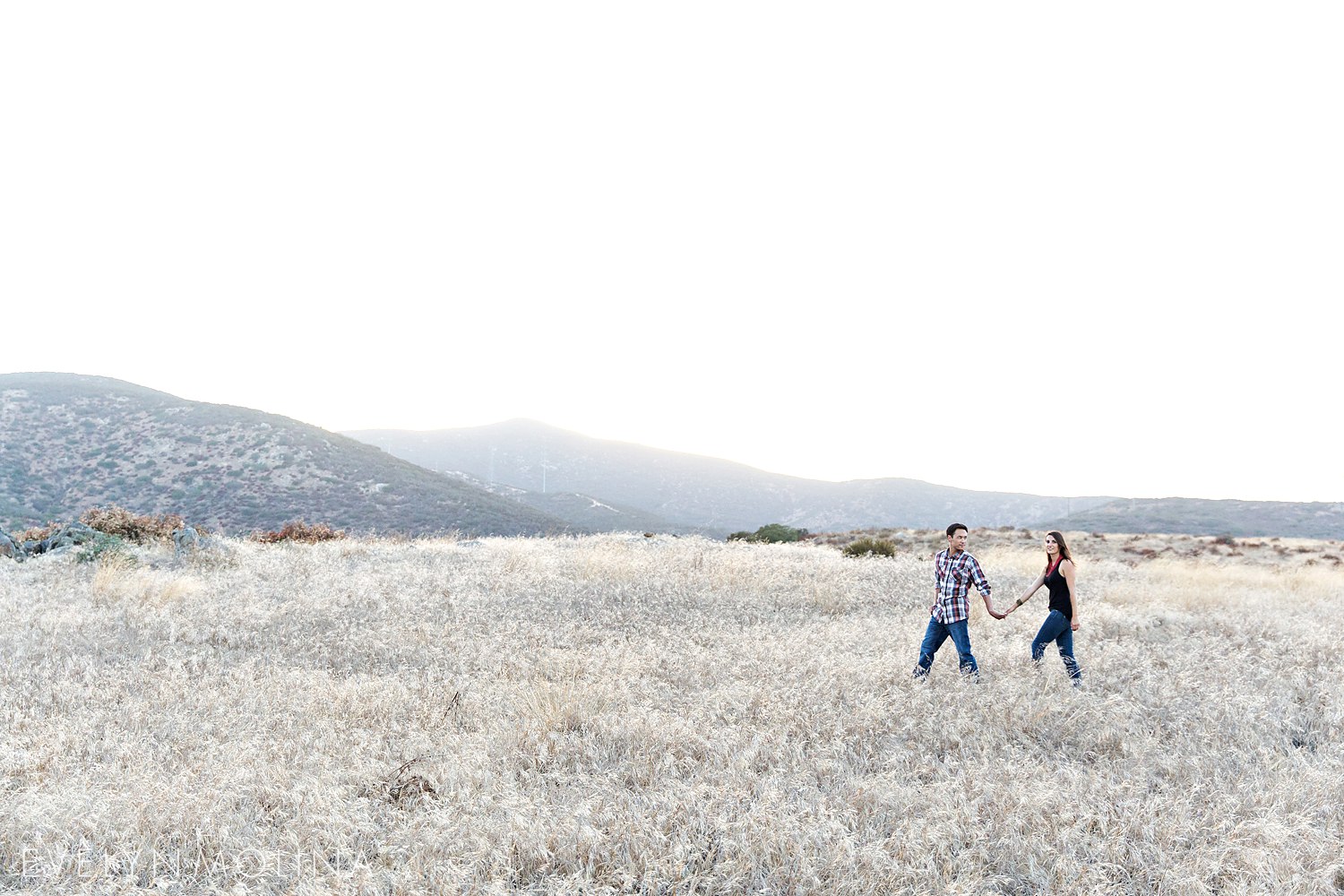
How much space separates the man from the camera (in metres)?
7.79

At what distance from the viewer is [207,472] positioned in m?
46.8

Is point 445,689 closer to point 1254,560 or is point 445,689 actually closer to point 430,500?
point 1254,560

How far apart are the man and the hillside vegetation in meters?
35.0

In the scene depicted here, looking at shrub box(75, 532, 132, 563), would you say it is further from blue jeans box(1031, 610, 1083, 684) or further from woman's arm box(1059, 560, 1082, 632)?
woman's arm box(1059, 560, 1082, 632)

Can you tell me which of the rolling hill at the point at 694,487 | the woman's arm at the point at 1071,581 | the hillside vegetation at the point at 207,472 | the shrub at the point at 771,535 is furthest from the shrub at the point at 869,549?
the rolling hill at the point at 694,487

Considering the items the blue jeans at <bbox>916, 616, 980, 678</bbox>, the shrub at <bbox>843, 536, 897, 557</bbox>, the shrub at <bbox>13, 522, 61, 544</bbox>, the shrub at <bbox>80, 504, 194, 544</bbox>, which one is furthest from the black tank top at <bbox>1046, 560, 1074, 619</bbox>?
the shrub at <bbox>13, 522, 61, 544</bbox>

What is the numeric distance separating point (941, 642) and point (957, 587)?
654mm

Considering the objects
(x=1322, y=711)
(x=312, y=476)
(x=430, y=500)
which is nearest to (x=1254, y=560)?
(x=1322, y=711)

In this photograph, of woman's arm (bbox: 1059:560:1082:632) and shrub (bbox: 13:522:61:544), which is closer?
woman's arm (bbox: 1059:560:1082:632)

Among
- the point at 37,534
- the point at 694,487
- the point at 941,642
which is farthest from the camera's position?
the point at 694,487

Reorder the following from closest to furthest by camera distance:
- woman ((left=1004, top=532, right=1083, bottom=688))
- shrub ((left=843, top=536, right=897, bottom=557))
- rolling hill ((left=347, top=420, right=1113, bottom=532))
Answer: woman ((left=1004, top=532, right=1083, bottom=688)) < shrub ((left=843, top=536, right=897, bottom=557)) < rolling hill ((left=347, top=420, right=1113, bottom=532))

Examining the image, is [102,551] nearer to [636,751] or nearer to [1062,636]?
Answer: [636,751]

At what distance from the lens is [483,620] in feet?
34.1

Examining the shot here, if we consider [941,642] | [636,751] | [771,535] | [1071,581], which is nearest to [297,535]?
[771,535]
